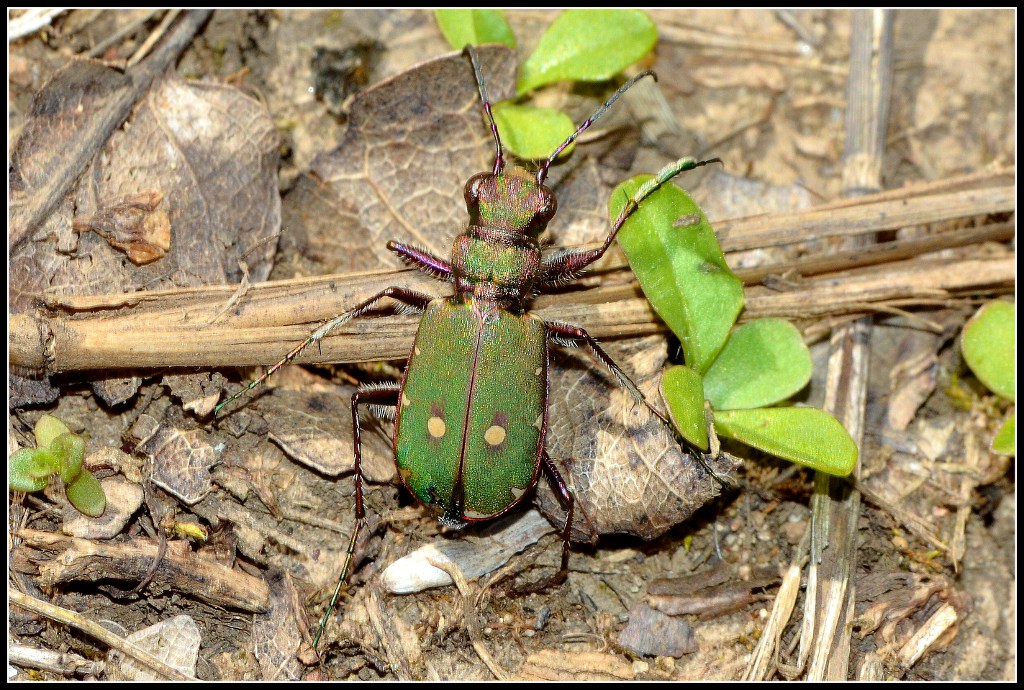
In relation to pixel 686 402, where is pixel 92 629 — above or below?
below

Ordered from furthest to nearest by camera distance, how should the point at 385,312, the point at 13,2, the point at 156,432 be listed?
the point at 13,2 → the point at 385,312 → the point at 156,432

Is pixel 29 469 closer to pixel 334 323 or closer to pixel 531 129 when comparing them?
pixel 334 323

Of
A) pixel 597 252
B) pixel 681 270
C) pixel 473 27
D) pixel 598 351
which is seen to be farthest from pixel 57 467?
pixel 473 27

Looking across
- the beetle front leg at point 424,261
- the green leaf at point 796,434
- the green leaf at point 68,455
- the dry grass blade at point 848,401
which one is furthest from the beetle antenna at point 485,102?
the green leaf at point 68,455

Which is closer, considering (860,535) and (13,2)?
(860,535)

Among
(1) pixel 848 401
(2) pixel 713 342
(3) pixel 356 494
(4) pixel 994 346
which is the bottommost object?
(3) pixel 356 494

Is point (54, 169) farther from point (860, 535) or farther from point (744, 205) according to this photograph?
point (860, 535)

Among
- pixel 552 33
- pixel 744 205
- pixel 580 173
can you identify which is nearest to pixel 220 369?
pixel 580 173
